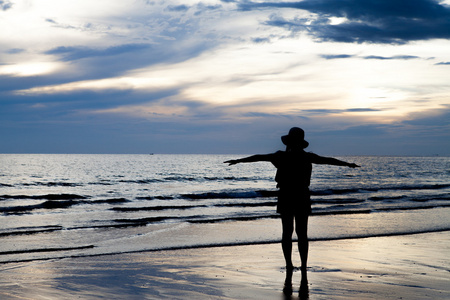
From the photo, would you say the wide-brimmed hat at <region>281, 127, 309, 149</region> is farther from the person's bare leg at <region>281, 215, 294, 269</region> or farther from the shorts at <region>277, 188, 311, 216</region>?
the person's bare leg at <region>281, 215, 294, 269</region>

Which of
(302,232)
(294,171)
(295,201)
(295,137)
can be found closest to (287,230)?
(302,232)

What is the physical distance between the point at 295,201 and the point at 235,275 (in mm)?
2080

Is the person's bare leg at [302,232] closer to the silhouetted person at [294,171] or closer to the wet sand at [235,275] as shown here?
the silhouetted person at [294,171]

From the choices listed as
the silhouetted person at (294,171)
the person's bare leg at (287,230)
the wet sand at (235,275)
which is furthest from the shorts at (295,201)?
the wet sand at (235,275)

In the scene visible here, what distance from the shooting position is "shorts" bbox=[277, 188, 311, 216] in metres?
5.98

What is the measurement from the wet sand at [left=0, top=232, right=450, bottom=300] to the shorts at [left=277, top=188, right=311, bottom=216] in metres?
1.15

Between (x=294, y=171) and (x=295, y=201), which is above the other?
(x=294, y=171)

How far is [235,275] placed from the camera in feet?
24.0

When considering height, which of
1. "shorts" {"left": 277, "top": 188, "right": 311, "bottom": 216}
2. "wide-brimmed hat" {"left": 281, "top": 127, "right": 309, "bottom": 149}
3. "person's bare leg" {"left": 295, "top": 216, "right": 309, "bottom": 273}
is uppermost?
"wide-brimmed hat" {"left": 281, "top": 127, "right": 309, "bottom": 149}

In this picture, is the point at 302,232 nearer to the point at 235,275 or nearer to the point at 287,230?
the point at 287,230

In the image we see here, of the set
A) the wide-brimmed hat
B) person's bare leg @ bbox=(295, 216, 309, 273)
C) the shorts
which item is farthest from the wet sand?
the wide-brimmed hat

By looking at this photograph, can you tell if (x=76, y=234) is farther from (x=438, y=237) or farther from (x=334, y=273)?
(x=438, y=237)

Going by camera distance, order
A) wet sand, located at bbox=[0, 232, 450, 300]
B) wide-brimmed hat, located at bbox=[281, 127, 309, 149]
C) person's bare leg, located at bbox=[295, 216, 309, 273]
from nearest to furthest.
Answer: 1. wide-brimmed hat, located at bbox=[281, 127, 309, 149]
2. person's bare leg, located at bbox=[295, 216, 309, 273]
3. wet sand, located at bbox=[0, 232, 450, 300]

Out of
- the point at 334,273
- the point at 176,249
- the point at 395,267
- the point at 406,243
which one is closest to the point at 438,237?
the point at 406,243
